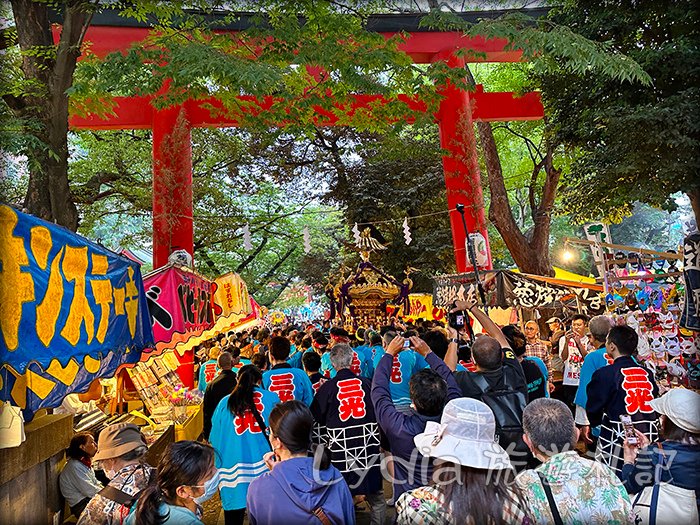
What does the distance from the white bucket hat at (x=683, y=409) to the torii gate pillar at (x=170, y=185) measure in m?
12.6

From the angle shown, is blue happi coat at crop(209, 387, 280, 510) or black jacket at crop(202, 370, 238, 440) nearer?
blue happi coat at crop(209, 387, 280, 510)

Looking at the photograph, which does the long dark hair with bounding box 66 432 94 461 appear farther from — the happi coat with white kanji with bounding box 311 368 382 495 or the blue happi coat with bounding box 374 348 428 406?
the blue happi coat with bounding box 374 348 428 406

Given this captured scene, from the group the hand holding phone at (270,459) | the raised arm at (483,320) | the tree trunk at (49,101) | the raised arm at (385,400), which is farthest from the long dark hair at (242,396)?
the tree trunk at (49,101)

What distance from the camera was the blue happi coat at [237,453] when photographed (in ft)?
13.9

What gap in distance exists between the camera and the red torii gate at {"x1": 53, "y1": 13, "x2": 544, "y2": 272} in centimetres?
1360

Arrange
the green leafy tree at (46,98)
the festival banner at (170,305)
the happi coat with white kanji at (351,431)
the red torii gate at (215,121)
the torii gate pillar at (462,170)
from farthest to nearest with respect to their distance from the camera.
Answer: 1. the torii gate pillar at (462,170)
2. the red torii gate at (215,121)
3. the festival banner at (170,305)
4. the green leafy tree at (46,98)
5. the happi coat with white kanji at (351,431)

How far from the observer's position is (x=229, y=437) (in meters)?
4.30

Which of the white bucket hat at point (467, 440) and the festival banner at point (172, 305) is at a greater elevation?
the festival banner at point (172, 305)

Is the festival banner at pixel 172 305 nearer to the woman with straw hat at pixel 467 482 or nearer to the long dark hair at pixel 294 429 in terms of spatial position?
the long dark hair at pixel 294 429

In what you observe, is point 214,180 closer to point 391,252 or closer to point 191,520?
point 391,252

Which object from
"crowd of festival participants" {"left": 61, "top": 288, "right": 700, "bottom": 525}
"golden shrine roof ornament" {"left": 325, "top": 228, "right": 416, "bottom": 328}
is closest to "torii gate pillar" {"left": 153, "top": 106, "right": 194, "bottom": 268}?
"golden shrine roof ornament" {"left": 325, "top": 228, "right": 416, "bottom": 328}

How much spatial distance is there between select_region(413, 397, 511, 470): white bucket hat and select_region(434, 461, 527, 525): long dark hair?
1.5 inches

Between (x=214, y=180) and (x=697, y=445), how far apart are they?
18.2 meters

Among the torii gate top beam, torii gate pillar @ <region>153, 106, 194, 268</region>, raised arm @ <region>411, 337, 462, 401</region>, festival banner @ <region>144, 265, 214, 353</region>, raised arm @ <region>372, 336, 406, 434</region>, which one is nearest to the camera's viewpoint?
raised arm @ <region>372, 336, 406, 434</region>
